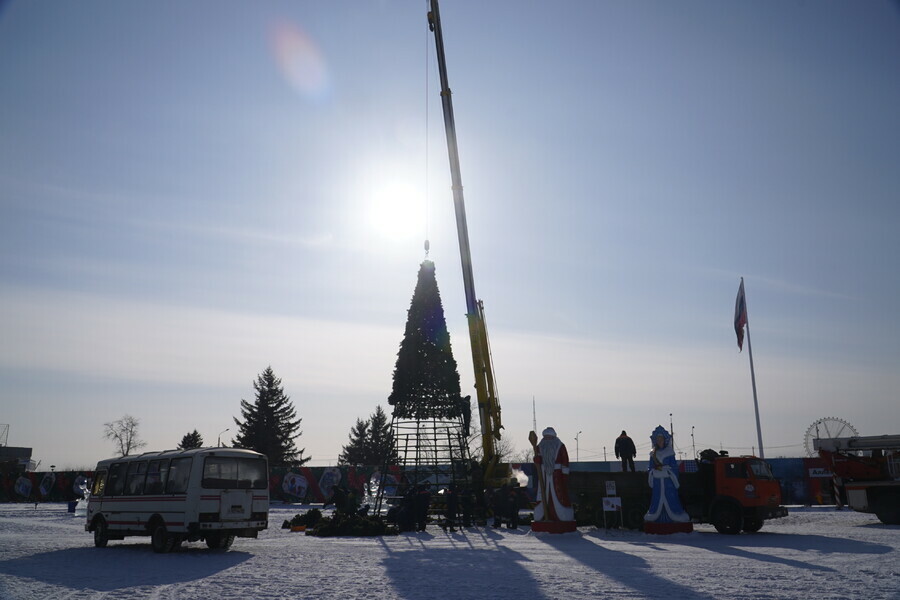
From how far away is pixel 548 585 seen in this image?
1262 cm

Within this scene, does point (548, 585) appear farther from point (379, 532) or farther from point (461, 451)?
point (461, 451)

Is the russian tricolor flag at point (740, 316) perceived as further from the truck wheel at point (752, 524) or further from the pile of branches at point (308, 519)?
the pile of branches at point (308, 519)

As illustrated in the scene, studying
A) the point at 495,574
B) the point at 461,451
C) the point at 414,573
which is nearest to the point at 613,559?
the point at 495,574

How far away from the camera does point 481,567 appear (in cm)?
1545

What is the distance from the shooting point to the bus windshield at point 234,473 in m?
20.4

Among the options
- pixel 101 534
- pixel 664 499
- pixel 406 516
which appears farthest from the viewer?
pixel 406 516

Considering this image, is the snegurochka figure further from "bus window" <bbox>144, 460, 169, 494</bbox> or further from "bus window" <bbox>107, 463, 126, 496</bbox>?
"bus window" <bbox>107, 463, 126, 496</bbox>

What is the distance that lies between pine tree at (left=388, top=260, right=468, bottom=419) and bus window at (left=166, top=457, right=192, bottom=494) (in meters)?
11.4

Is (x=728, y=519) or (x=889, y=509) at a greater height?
(x=889, y=509)

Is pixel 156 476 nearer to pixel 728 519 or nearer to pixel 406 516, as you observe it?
pixel 406 516

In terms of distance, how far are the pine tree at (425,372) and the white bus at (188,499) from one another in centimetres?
940

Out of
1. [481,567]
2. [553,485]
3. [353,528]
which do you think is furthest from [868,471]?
[353,528]

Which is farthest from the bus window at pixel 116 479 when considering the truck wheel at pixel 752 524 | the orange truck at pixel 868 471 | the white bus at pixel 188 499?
the orange truck at pixel 868 471

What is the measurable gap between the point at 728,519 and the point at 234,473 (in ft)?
52.9
